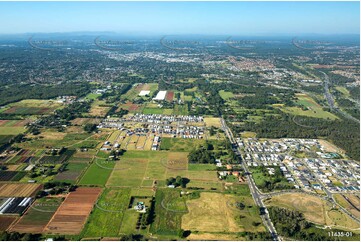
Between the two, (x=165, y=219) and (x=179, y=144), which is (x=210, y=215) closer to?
(x=165, y=219)

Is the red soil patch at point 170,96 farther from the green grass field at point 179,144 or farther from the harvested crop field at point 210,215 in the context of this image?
the harvested crop field at point 210,215

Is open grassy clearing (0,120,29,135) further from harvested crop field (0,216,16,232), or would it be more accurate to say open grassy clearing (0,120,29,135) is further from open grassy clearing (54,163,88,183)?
harvested crop field (0,216,16,232)

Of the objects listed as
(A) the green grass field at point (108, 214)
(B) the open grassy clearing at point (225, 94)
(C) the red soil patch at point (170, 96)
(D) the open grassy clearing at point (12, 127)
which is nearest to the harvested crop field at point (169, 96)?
(C) the red soil patch at point (170, 96)

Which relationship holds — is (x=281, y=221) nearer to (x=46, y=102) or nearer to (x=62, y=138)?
(x=62, y=138)

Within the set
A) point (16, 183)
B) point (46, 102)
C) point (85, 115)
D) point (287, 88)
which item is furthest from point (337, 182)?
point (46, 102)

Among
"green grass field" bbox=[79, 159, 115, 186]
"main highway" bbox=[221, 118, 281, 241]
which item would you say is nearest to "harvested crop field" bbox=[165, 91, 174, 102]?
"main highway" bbox=[221, 118, 281, 241]

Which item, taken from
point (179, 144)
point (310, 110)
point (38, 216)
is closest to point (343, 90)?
point (310, 110)
